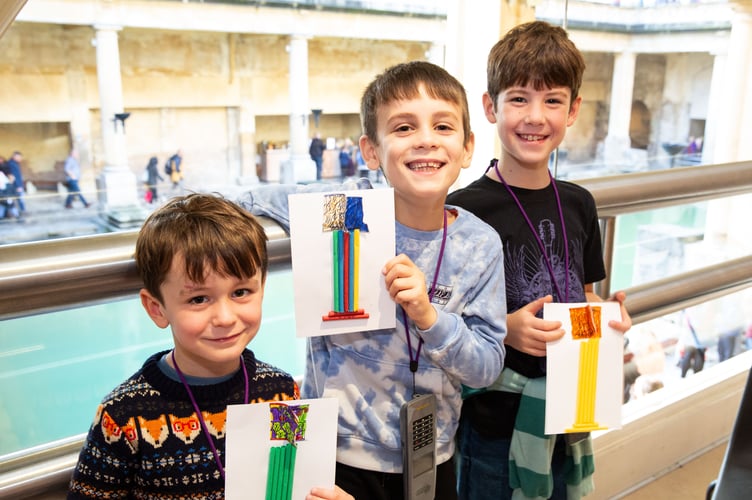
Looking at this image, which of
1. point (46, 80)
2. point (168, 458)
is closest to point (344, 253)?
point (168, 458)

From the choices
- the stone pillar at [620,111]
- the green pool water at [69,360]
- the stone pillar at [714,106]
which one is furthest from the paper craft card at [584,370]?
the stone pillar at [714,106]

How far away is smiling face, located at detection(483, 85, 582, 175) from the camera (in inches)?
48.0

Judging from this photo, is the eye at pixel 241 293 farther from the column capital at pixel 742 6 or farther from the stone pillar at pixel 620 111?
the column capital at pixel 742 6

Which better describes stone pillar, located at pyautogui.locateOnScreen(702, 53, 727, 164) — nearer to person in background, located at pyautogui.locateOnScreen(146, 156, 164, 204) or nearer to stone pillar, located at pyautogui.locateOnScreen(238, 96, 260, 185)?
stone pillar, located at pyautogui.locateOnScreen(238, 96, 260, 185)

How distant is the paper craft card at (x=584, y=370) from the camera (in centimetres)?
117

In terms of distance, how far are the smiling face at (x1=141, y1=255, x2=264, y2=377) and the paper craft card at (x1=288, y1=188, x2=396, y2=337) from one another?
0.27 ft

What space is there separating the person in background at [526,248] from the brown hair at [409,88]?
194 millimetres

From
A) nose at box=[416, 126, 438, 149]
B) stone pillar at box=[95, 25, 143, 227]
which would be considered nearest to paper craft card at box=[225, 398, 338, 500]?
nose at box=[416, 126, 438, 149]

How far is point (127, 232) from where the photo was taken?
905 mm

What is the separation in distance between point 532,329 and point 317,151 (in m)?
4.20

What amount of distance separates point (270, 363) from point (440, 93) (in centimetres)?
51

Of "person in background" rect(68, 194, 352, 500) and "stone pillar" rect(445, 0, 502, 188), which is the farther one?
"stone pillar" rect(445, 0, 502, 188)

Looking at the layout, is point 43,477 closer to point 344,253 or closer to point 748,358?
point 344,253

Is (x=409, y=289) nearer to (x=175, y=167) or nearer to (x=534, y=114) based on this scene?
(x=534, y=114)
